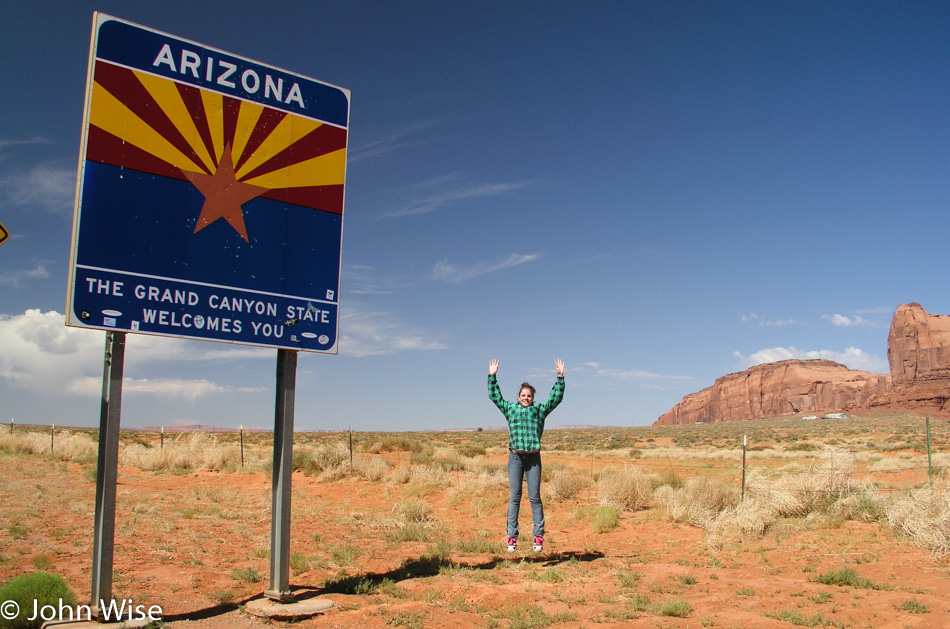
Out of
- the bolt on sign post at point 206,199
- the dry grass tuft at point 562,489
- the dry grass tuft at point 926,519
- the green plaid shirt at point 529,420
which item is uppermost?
the bolt on sign post at point 206,199

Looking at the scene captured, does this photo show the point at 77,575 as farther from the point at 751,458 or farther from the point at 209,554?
the point at 751,458

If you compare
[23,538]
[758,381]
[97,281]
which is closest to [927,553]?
[97,281]

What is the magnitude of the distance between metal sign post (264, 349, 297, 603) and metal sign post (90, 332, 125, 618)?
123 centimetres

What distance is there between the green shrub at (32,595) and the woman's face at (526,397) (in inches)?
185

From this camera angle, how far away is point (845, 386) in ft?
425

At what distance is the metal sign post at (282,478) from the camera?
17.5 feet

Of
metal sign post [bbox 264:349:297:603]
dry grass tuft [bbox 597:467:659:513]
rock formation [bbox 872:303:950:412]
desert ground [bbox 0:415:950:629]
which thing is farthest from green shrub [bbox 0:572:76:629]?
rock formation [bbox 872:303:950:412]

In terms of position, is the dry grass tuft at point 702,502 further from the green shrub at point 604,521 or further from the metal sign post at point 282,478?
the metal sign post at point 282,478

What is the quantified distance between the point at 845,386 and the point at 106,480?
149 m

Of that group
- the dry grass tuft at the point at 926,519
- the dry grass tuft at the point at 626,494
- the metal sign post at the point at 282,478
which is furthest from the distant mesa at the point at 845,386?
the metal sign post at the point at 282,478

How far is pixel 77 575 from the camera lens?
6.52 m

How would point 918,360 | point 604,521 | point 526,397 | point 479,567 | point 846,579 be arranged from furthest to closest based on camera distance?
1. point 918,360
2. point 604,521
3. point 526,397
4. point 479,567
5. point 846,579

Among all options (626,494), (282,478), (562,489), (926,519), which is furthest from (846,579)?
(562,489)

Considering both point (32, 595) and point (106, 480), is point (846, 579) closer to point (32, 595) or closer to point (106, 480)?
point (106, 480)
